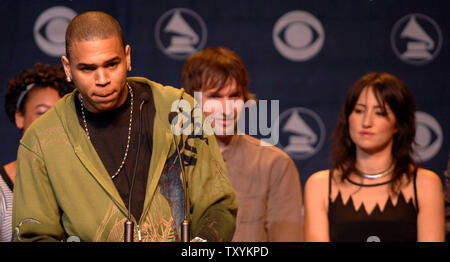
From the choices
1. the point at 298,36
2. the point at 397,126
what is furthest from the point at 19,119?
the point at 397,126

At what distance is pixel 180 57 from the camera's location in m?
3.85

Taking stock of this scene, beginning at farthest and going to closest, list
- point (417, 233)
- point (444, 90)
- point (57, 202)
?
point (444, 90), point (417, 233), point (57, 202)

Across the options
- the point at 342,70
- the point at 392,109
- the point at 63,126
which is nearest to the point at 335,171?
the point at 392,109

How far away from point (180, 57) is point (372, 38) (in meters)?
1.16

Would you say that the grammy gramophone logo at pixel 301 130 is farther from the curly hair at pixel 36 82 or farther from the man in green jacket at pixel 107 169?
the man in green jacket at pixel 107 169

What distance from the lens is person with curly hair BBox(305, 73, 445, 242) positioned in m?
3.04

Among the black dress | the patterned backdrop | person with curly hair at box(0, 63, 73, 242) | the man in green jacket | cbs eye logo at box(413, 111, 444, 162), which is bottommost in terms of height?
the black dress

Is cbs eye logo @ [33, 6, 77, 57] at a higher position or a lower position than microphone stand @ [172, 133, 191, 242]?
higher

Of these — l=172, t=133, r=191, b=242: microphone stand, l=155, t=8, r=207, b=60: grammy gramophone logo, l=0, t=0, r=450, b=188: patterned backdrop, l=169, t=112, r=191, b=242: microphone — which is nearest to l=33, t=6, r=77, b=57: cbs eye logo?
l=0, t=0, r=450, b=188: patterned backdrop

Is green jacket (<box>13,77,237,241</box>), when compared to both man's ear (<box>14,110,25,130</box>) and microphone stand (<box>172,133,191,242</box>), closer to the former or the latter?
microphone stand (<box>172,133,191,242</box>)

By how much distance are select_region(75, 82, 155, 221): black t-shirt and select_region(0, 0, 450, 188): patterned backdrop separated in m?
1.62

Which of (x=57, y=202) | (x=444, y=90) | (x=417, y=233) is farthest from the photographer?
(x=444, y=90)

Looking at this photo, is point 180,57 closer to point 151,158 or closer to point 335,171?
point 335,171

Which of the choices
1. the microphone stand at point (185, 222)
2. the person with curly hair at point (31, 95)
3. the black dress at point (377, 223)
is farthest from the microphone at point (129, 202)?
the black dress at point (377, 223)
